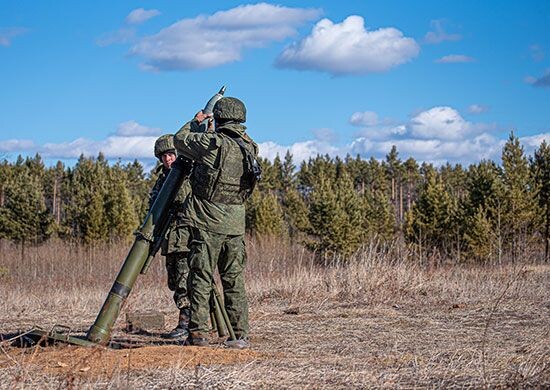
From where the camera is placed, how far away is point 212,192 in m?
6.58

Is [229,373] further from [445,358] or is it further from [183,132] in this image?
[183,132]

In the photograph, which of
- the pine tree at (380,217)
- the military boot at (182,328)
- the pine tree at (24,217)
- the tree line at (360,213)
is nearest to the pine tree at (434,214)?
the tree line at (360,213)

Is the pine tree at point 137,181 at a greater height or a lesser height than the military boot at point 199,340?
greater

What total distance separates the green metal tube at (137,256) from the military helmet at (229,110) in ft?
1.88

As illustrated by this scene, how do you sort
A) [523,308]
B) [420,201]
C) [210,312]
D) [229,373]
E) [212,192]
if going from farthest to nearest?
[420,201] < [523,308] < [210,312] < [212,192] < [229,373]

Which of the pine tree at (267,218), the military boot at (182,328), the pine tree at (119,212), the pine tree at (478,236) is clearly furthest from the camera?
the pine tree at (267,218)

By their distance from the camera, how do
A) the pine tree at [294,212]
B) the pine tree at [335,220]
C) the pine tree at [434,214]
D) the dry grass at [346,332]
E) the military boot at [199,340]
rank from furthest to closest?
the pine tree at [294,212]
the pine tree at [434,214]
the pine tree at [335,220]
the military boot at [199,340]
the dry grass at [346,332]

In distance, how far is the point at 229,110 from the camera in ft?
21.8

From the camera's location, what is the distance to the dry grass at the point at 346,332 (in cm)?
488

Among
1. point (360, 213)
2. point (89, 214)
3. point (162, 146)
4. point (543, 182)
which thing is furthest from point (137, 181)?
point (162, 146)

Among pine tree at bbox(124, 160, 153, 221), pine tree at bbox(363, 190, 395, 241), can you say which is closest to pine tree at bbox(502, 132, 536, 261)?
pine tree at bbox(363, 190, 395, 241)

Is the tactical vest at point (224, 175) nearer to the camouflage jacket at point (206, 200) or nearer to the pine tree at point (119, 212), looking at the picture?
the camouflage jacket at point (206, 200)

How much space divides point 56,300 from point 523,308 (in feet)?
21.7

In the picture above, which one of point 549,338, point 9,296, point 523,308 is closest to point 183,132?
point 549,338
